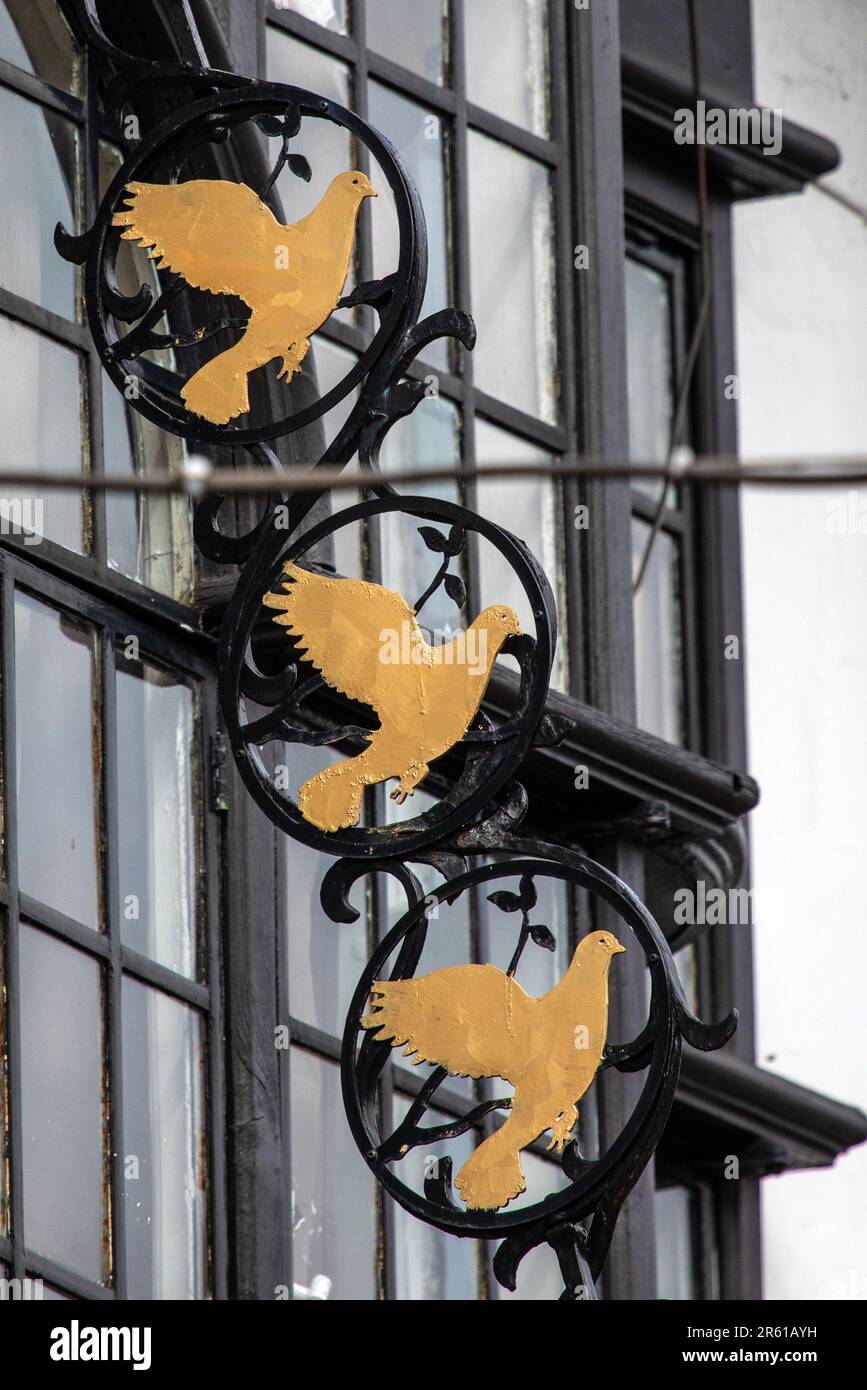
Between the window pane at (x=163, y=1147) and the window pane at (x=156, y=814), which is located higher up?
the window pane at (x=156, y=814)

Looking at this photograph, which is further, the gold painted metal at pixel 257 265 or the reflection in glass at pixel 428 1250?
the reflection in glass at pixel 428 1250

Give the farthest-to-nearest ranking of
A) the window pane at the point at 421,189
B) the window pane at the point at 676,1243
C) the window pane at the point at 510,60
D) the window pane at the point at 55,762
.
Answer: the window pane at the point at 676,1243 < the window pane at the point at 510,60 < the window pane at the point at 421,189 < the window pane at the point at 55,762

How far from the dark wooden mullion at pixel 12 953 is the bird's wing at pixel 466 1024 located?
71cm

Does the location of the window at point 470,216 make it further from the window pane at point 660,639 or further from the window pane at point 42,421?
the window pane at point 660,639

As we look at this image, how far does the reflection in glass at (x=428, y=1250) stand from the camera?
5551 millimetres

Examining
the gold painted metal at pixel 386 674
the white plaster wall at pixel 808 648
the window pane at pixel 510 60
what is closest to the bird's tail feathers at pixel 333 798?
the gold painted metal at pixel 386 674

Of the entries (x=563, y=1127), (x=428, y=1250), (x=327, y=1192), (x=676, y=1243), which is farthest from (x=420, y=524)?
(x=676, y=1243)

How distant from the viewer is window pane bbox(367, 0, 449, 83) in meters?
5.99

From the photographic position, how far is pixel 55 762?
507 centimetres

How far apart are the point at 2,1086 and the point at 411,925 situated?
841 millimetres

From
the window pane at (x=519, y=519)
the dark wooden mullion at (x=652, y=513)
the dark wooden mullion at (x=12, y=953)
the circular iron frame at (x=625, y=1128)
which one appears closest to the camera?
the circular iron frame at (x=625, y=1128)

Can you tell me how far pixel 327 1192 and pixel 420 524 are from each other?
4.74 feet
